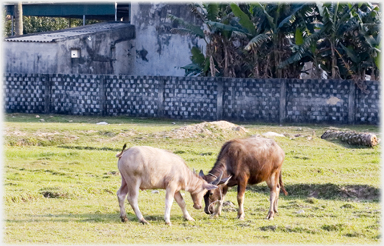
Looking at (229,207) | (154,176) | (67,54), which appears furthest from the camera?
(67,54)

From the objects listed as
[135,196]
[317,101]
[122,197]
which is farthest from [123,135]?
[135,196]

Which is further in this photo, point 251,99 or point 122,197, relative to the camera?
point 251,99

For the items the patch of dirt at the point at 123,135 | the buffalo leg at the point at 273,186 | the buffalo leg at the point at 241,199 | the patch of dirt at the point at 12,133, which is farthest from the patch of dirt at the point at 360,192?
the patch of dirt at the point at 12,133

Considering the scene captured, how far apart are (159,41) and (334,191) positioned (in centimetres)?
2196

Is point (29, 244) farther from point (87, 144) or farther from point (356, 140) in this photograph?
point (356, 140)

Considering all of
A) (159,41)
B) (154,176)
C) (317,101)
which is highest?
(159,41)

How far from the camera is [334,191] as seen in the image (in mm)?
13453

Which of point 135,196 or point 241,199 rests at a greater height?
point 135,196

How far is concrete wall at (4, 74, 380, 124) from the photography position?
83.3ft

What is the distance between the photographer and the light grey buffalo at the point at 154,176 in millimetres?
10523

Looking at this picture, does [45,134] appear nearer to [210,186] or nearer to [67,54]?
[210,186]

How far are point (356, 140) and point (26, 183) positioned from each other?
10103mm

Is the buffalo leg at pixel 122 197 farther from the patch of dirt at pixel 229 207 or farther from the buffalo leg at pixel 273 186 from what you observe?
the buffalo leg at pixel 273 186

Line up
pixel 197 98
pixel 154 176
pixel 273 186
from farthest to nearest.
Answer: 1. pixel 197 98
2. pixel 273 186
3. pixel 154 176
